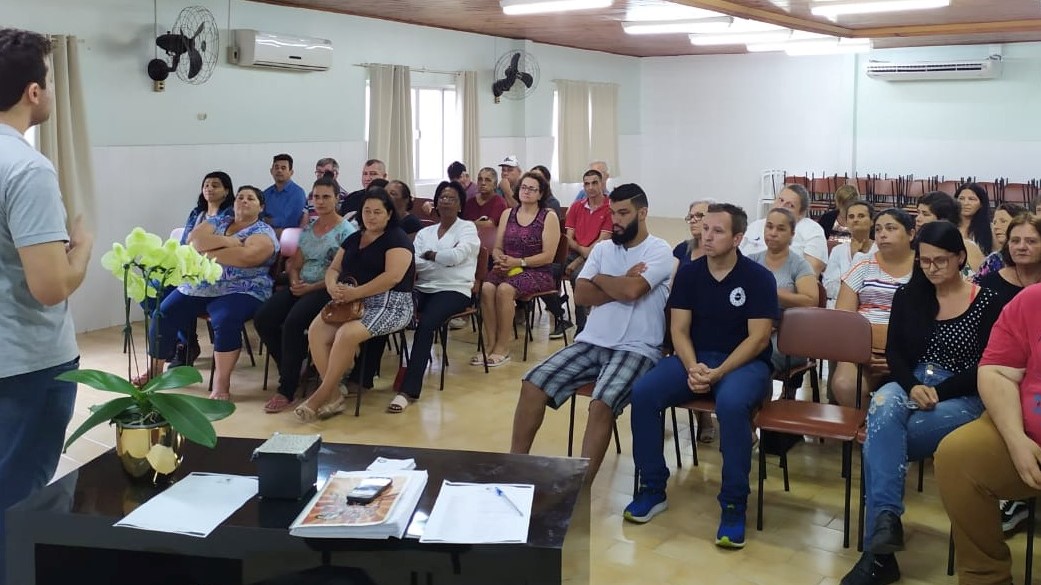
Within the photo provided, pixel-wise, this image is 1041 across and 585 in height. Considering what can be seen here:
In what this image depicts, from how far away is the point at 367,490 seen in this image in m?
1.95

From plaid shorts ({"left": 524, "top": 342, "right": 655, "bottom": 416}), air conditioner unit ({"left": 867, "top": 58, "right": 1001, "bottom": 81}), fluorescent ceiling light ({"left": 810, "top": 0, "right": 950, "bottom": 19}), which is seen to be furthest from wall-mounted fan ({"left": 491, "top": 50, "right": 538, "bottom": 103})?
plaid shorts ({"left": 524, "top": 342, "right": 655, "bottom": 416})

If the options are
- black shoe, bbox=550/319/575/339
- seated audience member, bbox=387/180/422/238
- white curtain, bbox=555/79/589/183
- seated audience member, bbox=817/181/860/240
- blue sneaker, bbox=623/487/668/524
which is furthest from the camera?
white curtain, bbox=555/79/589/183

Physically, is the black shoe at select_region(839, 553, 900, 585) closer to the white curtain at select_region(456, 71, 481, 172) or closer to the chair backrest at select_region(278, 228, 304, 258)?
the chair backrest at select_region(278, 228, 304, 258)

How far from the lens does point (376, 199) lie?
475 cm

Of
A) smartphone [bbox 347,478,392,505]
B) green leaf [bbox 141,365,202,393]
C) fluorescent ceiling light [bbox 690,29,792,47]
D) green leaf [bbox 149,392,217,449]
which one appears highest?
fluorescent ceiling light [bbox 690,29,792,47]

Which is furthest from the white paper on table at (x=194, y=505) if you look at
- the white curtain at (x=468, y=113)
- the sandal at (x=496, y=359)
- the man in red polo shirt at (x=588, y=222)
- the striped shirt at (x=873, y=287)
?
the white curtain at (x=468, y=113)

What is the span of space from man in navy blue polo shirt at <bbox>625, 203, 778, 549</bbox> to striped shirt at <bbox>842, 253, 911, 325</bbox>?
0.74m

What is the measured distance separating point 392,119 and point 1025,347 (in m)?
7.36

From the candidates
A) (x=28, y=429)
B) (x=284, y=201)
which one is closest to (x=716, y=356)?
(x=28, y=429)

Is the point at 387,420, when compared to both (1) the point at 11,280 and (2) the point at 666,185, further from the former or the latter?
(2) the point at 666,185

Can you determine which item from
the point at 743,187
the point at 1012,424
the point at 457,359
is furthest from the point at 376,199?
the point at 743,187

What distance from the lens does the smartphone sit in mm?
1916

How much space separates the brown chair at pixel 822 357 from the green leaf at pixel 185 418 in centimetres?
197

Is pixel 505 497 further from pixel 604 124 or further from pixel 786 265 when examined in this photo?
pixel 604 124
